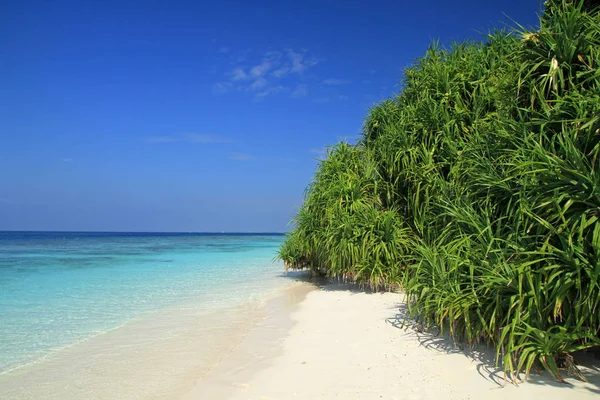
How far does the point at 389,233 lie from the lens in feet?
23.1

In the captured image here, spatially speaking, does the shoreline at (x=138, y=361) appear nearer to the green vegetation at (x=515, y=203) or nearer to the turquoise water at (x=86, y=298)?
the turquoise water at (x=86, y=298)

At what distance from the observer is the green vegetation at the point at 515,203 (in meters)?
2.96

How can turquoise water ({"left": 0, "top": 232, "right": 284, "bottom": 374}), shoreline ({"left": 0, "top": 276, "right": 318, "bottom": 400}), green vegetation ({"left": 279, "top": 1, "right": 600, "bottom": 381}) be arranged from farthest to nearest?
turquoise water ({"left": 0, "top": 232, "right": 284, "bottom": 374}), shoreline ({"left": 0, "top": 276, "right": 318, "bottom": 400}), green vegetation ({"left": 279, "top": 1, "right": 600, "bottom": 381})

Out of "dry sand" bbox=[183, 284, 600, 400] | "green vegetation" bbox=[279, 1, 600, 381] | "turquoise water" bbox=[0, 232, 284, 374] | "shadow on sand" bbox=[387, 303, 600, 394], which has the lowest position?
"turquoise water" bbox=[0, 232, 284, 374]

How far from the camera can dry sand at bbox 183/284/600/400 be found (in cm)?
302

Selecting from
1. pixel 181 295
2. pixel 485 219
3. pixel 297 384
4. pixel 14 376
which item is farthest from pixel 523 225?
pixel 181 295

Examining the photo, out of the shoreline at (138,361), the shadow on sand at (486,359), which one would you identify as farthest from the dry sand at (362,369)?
the shoreline at (138,361)

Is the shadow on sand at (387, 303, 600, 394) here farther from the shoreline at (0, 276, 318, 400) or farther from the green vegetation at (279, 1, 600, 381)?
the shoreline at (0, 276, 318, 400)

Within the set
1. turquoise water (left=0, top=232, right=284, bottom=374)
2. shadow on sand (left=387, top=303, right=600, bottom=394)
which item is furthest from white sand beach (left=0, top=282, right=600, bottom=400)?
turquoise water (left=0, top=232, right=284, bottom=374)

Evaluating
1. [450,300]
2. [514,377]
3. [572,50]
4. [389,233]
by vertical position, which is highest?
[572,50]

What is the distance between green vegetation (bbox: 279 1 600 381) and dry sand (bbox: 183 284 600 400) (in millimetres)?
201

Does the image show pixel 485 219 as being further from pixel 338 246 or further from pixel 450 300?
pixel 338 246

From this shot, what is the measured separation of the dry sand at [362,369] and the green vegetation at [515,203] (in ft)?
0.66

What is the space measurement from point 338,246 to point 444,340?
11.2 ft
